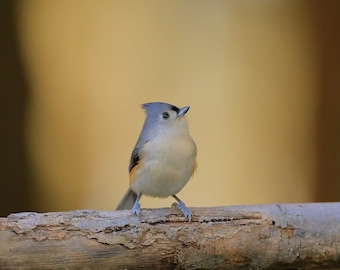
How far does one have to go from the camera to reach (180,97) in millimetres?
1983

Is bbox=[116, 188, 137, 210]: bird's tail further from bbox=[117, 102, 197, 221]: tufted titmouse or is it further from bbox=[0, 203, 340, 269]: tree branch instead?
bbox=[0, 203, 340, 269]: tree branch

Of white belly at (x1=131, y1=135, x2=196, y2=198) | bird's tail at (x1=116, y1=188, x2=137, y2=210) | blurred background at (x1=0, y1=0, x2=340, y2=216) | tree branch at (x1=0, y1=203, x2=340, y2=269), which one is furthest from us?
blurred background at (x1=0, y1=0, x2=340, y2=216)

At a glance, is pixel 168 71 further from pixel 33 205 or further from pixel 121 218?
pixel 121 218

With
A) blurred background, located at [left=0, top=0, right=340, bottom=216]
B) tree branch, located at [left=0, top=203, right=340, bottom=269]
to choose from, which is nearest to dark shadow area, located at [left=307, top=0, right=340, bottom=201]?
blurred background, located at [left=0, top=0, right=340, bottom=216]

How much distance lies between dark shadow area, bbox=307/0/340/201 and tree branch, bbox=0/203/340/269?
956 millimetres

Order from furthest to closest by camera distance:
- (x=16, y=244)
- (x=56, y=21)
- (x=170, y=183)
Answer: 1. (x=56, y=21)
2. (x=170, y=183)
3. (x=16, y=244)

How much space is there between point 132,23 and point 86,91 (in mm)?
313

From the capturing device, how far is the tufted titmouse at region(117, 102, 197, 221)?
3.92ft

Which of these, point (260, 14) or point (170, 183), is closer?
point (170, 183)

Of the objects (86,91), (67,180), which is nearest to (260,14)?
(86,91)

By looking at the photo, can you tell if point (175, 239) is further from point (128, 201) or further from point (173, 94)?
point (173, 94)

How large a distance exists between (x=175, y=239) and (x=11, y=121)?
116 centimetres

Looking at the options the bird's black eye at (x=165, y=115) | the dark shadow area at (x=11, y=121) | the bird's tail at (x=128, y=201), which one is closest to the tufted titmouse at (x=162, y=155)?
the bird's black eye at (x=165, y=115)

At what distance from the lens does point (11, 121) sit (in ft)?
6.61
